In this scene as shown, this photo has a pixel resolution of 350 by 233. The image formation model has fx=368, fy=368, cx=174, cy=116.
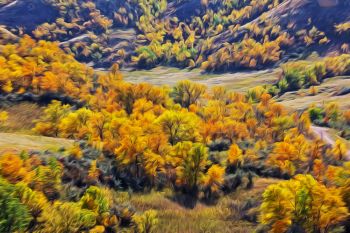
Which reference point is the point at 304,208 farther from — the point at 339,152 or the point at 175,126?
the point at 339,152

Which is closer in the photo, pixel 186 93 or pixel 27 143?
pixel 27 143

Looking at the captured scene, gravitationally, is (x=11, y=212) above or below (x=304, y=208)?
above

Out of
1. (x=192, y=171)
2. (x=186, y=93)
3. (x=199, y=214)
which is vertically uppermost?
(x=186, y=93)

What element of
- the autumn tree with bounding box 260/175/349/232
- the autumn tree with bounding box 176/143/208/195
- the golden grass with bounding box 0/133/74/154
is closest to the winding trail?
the autumn tree with bounding box 176/143/208/195

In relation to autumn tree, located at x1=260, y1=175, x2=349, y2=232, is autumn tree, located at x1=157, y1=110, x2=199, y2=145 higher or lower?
higher

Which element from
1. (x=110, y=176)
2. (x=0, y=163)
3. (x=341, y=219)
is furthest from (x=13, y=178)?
(x=341, y=219)

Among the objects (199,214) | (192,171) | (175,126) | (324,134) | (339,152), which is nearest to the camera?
(199,214)

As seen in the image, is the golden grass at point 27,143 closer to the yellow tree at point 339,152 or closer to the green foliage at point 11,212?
the green foliage at point 11,212

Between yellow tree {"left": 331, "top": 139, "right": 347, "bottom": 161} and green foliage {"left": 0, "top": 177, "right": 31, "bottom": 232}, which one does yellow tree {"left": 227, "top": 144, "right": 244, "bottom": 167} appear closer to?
Answer: yellow tree {"left": 331, "top": 139, "right": 347, "bottom": 161}

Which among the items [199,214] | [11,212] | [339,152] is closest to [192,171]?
[199,214]

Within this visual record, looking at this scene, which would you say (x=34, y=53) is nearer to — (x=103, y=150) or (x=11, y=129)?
(x=11, y=129)
